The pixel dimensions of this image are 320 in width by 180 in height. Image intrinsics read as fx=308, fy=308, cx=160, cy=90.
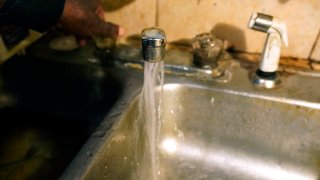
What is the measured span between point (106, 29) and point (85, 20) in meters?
0.05

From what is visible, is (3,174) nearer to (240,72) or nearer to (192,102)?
(192,102)

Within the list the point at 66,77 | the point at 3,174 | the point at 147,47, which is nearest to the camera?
the point at 147,47

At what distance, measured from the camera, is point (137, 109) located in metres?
0.62

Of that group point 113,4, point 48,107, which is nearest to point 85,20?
point 113,4

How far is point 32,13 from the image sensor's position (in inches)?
20.6

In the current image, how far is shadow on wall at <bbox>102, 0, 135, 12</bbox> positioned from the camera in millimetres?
745

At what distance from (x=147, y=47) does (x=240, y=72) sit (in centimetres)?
29

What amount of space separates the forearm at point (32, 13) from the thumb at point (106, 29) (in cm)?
10

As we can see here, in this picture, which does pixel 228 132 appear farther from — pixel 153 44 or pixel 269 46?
pixel 153 44

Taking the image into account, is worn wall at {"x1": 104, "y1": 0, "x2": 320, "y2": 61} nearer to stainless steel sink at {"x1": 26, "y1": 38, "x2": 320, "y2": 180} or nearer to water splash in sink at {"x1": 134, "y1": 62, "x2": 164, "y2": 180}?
stainless steel sink at {"x1": 26, "y1": 38, "x2": 320, "y2": 180}

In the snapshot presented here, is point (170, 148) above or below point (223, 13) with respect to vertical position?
below

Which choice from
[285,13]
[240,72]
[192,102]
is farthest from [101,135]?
[285,13]

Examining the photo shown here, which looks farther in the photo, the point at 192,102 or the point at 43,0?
the point at 192,102

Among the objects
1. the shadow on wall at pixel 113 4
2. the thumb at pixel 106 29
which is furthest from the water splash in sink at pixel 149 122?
the shadow on wall at pixel 113 4
